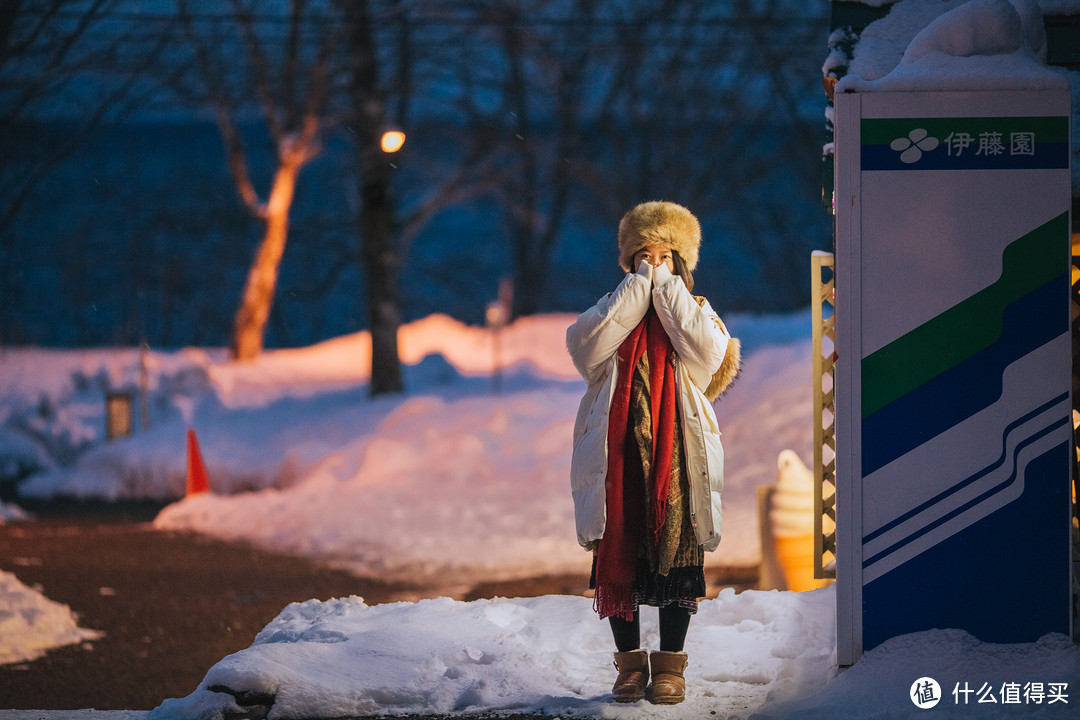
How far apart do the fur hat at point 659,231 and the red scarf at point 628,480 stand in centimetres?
35

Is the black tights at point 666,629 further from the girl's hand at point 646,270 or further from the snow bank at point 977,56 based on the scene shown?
the snow bank at point 977,56

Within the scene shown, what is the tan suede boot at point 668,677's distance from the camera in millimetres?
4262

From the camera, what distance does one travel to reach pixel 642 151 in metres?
27.0

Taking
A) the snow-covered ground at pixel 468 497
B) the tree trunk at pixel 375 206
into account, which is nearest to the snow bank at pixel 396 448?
the snow-covered ground at pixel 468 497

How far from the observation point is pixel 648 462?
4.25m

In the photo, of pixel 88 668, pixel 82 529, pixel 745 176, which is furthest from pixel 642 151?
pixel 88 668

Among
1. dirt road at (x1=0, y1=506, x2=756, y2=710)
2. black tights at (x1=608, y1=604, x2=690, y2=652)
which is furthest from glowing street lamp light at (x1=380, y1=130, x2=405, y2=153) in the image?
black tights at (x1=608, y1=604, x2=690, y2=652)

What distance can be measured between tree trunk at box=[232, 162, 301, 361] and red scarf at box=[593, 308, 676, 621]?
1561 centimetres

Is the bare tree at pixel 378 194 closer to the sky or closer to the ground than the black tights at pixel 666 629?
closer to the sky

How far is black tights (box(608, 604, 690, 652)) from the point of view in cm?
432

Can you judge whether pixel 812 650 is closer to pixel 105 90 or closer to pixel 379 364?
pixel 379 364

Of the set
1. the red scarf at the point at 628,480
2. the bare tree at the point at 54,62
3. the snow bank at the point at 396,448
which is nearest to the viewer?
the red scarf at the point at 628,480

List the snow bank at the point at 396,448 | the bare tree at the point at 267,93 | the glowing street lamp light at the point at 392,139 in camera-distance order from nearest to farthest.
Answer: the snow bank at the point at 396,448 < the glowing street lamp light at the point at 392,139 < the bare tree at the point at 267,93

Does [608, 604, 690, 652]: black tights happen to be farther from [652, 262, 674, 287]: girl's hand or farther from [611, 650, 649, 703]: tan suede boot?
[652, 262, 674, 287]: girl's hand
